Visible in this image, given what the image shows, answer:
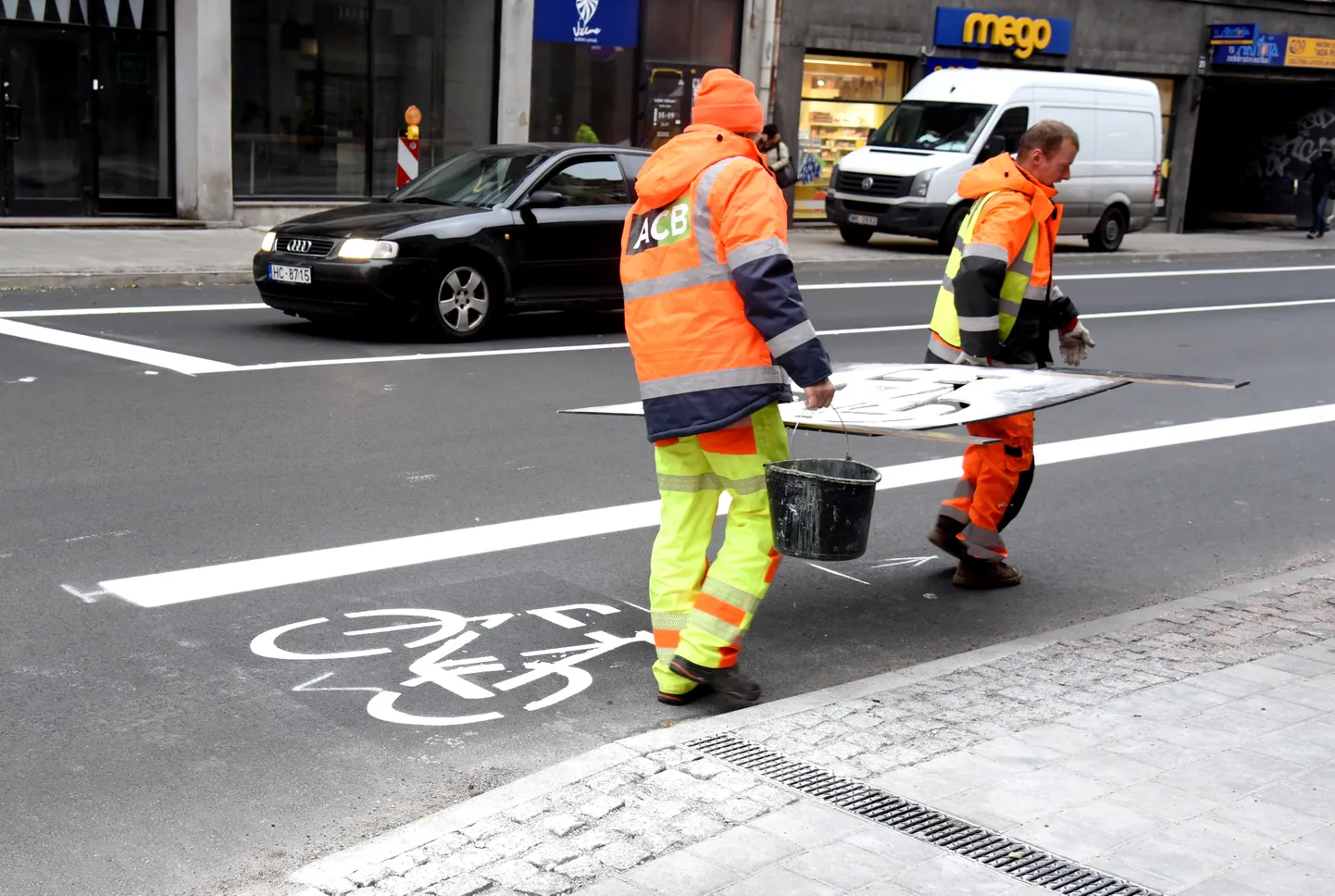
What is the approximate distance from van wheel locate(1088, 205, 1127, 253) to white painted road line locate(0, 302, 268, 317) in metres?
16.6

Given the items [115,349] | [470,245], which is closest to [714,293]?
[115,349]

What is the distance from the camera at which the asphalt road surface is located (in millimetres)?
4359

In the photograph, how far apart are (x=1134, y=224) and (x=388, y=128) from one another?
12.8m

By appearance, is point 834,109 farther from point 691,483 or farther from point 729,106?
point 691,483

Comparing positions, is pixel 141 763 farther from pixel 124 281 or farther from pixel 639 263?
pixel 124 281

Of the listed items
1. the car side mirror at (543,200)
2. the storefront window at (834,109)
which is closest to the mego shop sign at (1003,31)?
the storefront window at (834,109)

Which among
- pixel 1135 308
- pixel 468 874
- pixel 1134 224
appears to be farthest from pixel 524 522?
pixel 1134 224

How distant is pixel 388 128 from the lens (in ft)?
73.2

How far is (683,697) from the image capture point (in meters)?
5.09

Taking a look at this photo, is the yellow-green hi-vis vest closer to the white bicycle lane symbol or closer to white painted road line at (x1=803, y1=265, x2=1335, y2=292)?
the white bicycle lane symbol

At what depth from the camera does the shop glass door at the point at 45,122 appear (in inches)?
744

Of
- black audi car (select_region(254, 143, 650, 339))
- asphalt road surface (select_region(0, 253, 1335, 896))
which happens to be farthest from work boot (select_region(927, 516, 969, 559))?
black audi car (select_region(254, 143, 650, 339))

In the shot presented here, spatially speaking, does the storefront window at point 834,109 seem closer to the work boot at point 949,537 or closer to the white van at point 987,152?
the white van at point 987,152

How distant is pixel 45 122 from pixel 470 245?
9.34m
